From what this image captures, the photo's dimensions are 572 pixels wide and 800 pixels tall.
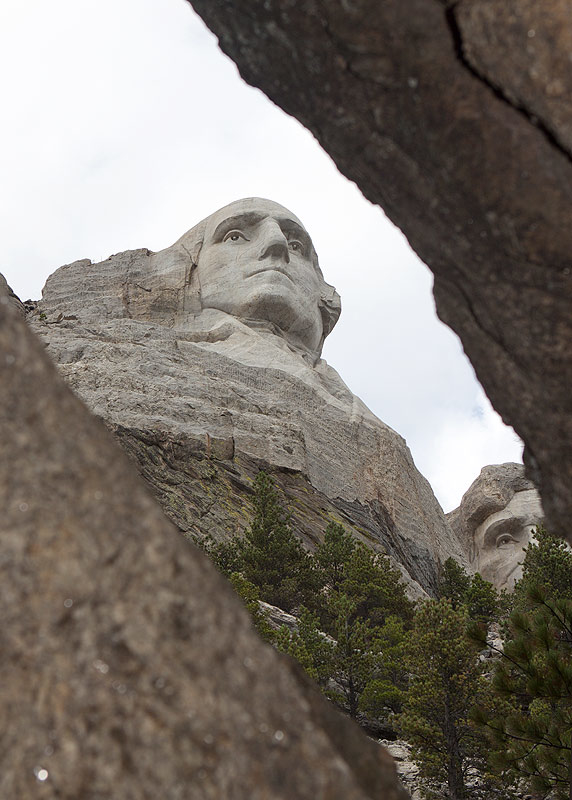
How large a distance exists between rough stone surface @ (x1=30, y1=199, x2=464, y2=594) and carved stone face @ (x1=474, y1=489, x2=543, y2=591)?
4524mm

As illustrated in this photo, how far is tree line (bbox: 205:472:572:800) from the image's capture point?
7160mm

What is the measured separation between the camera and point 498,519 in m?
28.8

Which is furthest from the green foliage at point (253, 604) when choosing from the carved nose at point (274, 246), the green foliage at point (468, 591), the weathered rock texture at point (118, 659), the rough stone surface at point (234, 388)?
the carved nose at point (274, 246)

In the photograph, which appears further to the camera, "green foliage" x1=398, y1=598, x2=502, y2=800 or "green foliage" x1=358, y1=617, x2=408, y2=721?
A: "green foliage" x1=358, y1=617, x2=408, y2=721

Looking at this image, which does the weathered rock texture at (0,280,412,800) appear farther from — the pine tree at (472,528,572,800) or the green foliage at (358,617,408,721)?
the green foliage at (358,617,408,721)

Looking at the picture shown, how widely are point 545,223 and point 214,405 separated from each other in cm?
1755

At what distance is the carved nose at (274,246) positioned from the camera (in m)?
25.6

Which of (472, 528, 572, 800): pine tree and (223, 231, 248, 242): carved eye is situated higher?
(223, 231, 248, 242): carved eye

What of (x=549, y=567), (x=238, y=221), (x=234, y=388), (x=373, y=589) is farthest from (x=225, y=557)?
(x=238, y=221)

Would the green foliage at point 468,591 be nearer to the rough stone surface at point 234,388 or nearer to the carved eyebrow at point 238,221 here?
the rough stone surface at point 234,388

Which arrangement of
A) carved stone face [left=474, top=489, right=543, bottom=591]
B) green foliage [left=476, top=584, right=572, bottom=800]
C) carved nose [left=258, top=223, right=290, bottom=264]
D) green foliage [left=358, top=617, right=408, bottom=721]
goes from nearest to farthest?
green foliage [left=476, top=584, right=572, bottom=800]
green foliage [left=358, top=617, right=408, bottom=721]
carved nose [left=258, top=223, right=290, bottom=264]
carved stone face [left=474, top=489, right=543, bottom=591]

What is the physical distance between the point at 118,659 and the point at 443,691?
33.1ft

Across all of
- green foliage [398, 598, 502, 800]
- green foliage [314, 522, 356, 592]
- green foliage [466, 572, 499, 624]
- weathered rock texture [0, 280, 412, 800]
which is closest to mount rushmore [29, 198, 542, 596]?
green foliage [466, 572, 499, 624]

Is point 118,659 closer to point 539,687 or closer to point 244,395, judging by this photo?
point 539,687
